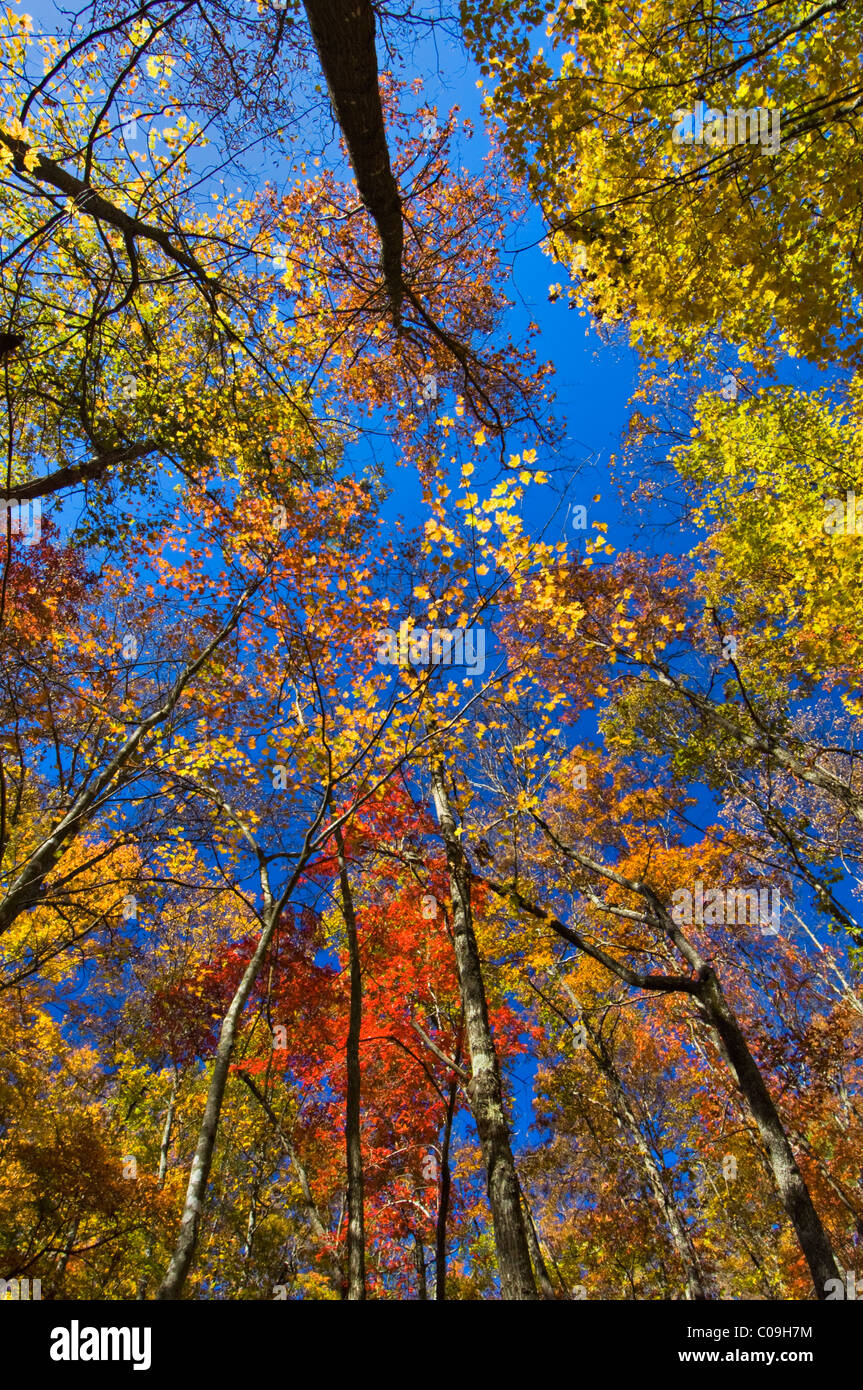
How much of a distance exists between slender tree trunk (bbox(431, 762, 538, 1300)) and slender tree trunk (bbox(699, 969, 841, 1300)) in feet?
10.1

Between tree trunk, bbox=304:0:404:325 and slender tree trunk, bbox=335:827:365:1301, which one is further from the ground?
tree trunk, bbox=304:0:404:325

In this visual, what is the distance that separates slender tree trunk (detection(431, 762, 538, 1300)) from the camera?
15.8ft

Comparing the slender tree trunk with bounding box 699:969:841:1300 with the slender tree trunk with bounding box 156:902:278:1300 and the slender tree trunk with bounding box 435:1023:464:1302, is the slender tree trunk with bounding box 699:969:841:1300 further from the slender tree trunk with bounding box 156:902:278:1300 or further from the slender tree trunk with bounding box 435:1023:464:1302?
the slender tree trunk with bounding box 156:902:278:1300

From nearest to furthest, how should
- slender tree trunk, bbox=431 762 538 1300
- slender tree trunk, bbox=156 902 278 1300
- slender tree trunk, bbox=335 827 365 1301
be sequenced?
slender tree trunk, bbox=156 902 278 1300
slender tree trunk, bbox=431 762 538 1300
slender tree trunk, bbox=335 827 365 1301

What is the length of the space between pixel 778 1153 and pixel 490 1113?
3.65 meters

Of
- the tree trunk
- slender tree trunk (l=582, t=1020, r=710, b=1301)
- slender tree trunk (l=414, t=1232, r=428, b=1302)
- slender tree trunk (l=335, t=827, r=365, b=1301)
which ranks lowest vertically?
slender tree trunk (l=414, t=1232, r=428, b=1302)

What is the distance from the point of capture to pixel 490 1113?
18.0 ft

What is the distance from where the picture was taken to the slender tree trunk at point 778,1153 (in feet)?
20.1

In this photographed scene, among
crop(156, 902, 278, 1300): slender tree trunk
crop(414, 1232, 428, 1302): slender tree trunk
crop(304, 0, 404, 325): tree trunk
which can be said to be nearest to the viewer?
crop(304, 0, 404, 325): tree trunk

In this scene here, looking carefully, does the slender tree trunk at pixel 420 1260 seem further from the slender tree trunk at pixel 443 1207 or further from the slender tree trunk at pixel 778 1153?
the slender tree trunk at pixel 778 1153

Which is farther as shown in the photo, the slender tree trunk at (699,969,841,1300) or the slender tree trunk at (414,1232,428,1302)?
the slender tree trunk at (414,1232,428,1302)

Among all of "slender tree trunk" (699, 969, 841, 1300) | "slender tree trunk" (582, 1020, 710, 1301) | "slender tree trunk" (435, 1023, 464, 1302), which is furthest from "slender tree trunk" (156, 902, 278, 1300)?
"slender tree trunk" (582, 1020, 710, 1301)

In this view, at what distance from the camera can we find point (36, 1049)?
35.9 feet
